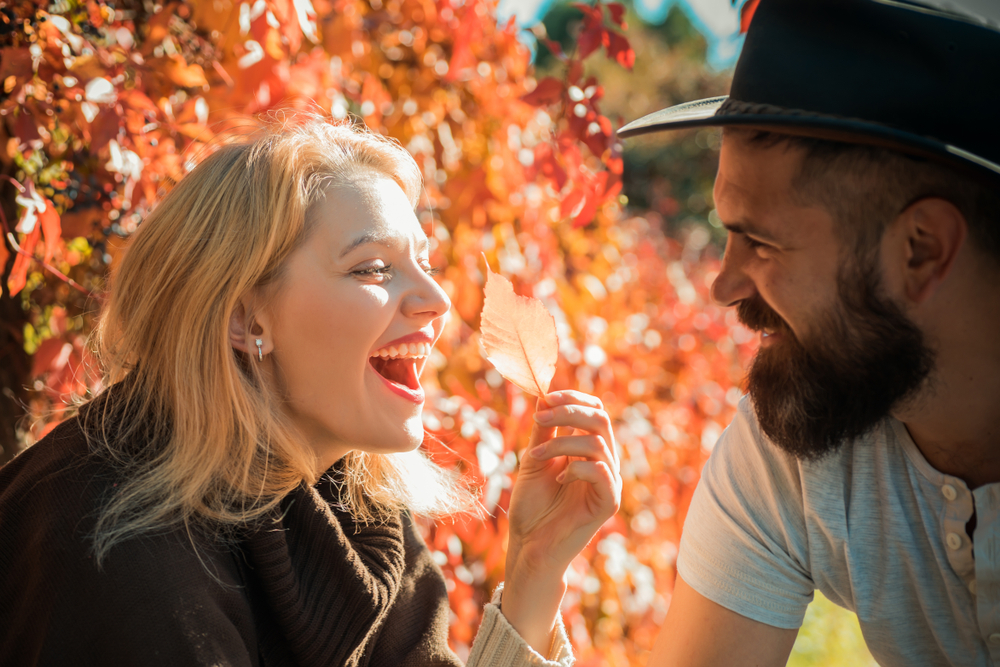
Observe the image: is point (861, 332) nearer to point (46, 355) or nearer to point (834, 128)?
point (834, 128)

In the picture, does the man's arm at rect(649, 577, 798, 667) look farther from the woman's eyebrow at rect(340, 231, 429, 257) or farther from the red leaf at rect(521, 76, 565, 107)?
the red leaf at rect(521, 76, 565, 107)

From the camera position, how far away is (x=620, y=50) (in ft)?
7.52

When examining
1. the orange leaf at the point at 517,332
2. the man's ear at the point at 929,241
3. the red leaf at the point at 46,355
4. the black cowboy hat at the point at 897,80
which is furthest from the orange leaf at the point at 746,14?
the red leaf at the point at 46,355

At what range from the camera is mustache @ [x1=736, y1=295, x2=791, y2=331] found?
189cm

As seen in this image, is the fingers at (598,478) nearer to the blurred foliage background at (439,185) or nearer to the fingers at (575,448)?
the fingers at (575,448)

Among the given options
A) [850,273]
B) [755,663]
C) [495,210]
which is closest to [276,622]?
[755,663]

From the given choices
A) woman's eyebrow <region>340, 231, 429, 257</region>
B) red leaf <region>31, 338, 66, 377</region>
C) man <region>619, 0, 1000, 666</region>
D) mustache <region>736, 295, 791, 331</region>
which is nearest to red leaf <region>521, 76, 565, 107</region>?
man <region>619, 0, 1000, 666</region>

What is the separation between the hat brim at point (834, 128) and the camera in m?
1.48

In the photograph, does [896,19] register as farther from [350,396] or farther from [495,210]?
[495,210]

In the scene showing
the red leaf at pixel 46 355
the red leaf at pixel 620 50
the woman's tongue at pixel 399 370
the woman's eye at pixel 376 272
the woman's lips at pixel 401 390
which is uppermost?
the red leaf at pixel 620 50

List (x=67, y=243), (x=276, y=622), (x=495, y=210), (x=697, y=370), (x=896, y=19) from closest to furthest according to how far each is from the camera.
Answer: (x=896, y=19) < (x=276, y=622) < (x=67, y=243) < (x=495, y=210) < (x=697, y=370)

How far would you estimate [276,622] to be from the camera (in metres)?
1.71

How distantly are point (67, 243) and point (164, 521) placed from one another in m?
1.24

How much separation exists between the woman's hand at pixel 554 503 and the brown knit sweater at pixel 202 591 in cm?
7
